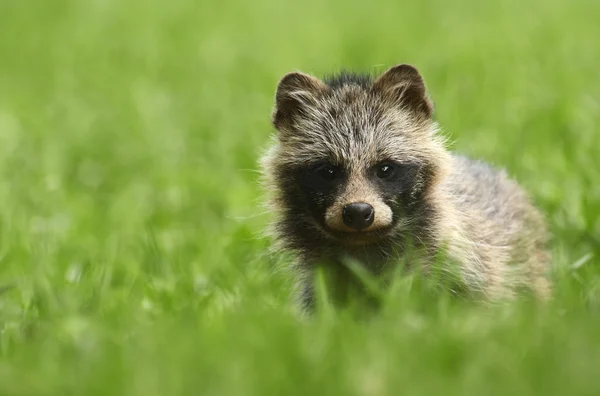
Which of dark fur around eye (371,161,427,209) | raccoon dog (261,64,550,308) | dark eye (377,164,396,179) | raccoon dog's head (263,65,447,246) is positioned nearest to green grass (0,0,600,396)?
raccoon dog (261,64,550,308)

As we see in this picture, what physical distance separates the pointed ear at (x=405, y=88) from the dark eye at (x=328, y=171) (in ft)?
1.95

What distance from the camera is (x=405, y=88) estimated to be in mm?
6777

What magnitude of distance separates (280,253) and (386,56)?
7.03 m

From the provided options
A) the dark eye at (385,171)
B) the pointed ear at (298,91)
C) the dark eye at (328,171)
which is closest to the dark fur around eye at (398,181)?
the dark eye at (385,171)

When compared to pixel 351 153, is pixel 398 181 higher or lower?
lower

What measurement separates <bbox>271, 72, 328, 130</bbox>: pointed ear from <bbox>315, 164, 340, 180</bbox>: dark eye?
0.47 metres

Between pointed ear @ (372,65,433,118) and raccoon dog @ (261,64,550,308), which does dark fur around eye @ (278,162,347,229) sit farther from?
pointed ear @ (372,65,433,118)

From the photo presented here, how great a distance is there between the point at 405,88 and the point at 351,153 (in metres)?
0.60

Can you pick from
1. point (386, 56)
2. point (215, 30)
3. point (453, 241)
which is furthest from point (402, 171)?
point (215, 30)

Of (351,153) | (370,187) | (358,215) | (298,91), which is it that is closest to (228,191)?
(298,91)

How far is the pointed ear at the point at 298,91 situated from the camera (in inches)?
268

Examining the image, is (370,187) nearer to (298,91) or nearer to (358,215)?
(358,215)

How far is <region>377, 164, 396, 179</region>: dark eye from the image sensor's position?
6496 millimetres

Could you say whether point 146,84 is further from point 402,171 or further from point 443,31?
point 402,171
